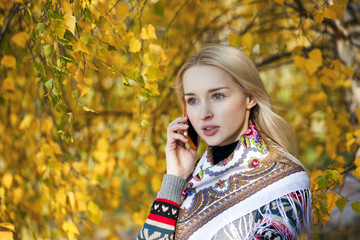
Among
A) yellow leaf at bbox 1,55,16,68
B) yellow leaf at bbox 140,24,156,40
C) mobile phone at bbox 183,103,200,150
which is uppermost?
yellow leaf at bbox 140,24,156,40

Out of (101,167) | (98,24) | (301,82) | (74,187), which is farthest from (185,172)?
(301,82)

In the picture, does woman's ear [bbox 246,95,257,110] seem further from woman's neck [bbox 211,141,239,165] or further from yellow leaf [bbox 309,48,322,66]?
yellow leaf [bbox 309,48,322,66]

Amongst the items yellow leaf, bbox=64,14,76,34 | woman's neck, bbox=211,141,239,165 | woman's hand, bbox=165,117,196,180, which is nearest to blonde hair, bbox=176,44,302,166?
woman's neck, bbox=211,141,239,165

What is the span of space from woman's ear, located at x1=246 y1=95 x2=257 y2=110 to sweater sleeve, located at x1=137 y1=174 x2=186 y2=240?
0.40 metres

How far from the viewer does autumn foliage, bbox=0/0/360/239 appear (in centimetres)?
165

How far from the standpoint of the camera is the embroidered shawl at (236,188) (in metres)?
1.42

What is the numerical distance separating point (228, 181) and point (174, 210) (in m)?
0.22

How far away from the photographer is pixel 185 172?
1644 millimetres

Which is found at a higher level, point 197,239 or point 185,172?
point 185,172

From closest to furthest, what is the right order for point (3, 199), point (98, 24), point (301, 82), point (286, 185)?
point (286, 185) → point (98, 24) → point (3, 199) → point (301, 82)

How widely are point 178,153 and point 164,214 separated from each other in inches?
11.8

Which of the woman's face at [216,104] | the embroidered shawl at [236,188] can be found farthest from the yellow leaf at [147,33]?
the embroidered shawl at [236,188]

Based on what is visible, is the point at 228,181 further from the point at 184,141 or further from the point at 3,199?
the point at 3,199

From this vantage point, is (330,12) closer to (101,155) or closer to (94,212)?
(94,212)
